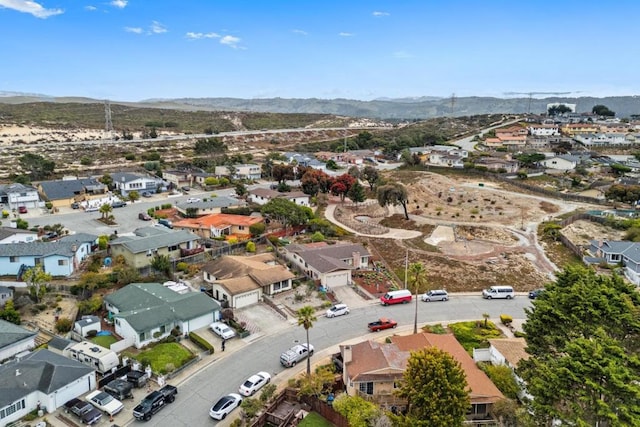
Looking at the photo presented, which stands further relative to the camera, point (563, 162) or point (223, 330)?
point (563, 162)

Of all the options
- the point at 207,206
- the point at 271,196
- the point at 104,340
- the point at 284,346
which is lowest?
the point at 284,346

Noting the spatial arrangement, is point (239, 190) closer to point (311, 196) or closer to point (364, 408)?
point (311, 196)

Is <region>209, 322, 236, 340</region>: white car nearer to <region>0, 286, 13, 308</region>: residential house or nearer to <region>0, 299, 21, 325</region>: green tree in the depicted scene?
<region>0, 299, 21, 325</region>: green tree

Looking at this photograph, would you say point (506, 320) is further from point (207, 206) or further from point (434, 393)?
point (207, 206)

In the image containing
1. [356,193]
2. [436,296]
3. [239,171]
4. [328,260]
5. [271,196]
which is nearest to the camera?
[436,296]

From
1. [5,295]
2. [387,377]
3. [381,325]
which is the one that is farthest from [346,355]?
[5,295]

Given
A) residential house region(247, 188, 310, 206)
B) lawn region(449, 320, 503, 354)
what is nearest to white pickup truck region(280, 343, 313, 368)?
lawn region(449, 320, 503, 354)

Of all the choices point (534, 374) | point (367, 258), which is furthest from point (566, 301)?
point (367, 258)

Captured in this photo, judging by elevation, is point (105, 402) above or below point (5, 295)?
below
